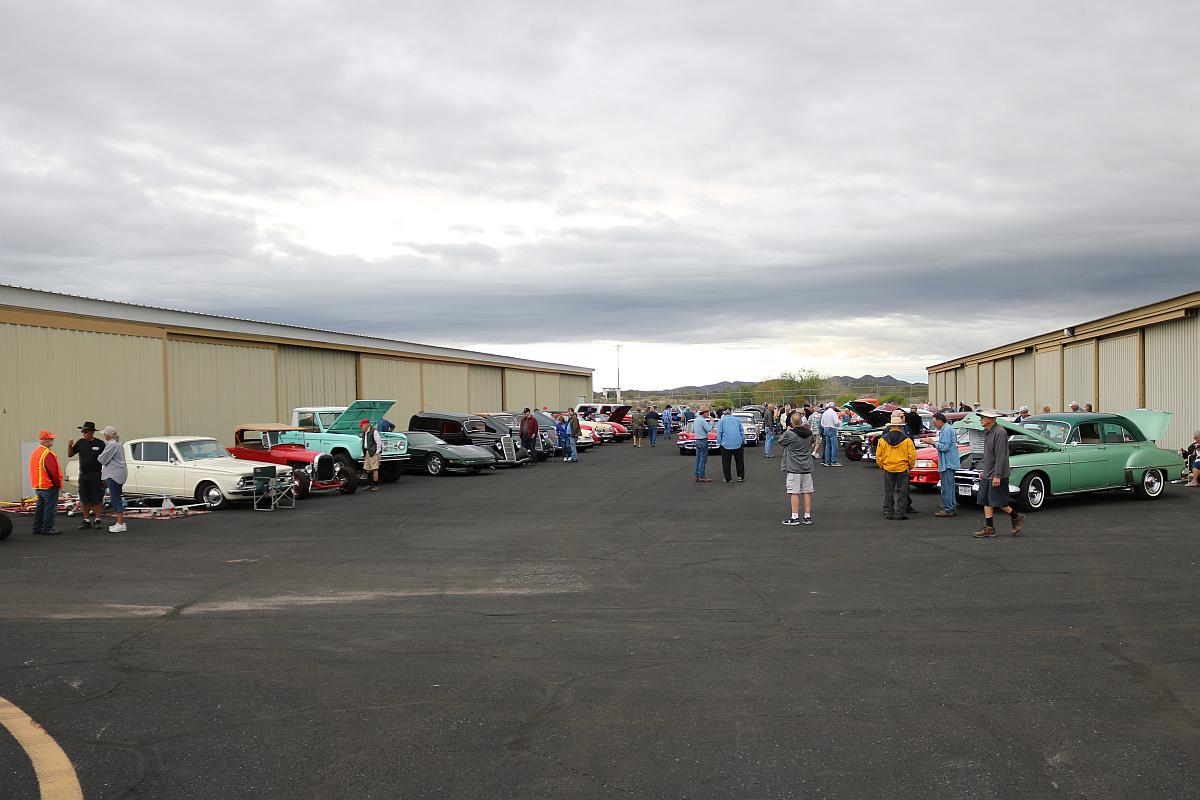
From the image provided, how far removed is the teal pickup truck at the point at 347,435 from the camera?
928 inches

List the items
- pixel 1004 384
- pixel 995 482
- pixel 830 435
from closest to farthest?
pixel 995 482 < pixel 830 435 < pixel 1004 384

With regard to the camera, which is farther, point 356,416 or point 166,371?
point 166,371

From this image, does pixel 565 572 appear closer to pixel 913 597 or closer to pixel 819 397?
pixel 913 597

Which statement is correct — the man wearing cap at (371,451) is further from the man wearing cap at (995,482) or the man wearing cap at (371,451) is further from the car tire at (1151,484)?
the car tire at (1151,484)

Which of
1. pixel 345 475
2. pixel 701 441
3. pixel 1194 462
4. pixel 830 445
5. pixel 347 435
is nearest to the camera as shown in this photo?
pixel 1194 462

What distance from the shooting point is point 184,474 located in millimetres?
18234

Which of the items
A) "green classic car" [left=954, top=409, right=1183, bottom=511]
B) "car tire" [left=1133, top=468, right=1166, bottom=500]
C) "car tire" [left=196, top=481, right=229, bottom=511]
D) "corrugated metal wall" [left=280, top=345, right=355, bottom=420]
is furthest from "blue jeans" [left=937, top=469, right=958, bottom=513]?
"corrugated metal wall" [left=280, top=345, right=355, bottom=420]

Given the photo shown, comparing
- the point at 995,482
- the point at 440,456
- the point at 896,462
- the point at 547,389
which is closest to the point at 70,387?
the point at 440,456

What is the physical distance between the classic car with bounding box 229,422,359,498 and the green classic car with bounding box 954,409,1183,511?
1251 centimetres

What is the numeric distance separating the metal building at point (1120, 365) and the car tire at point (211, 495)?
22.5 metres

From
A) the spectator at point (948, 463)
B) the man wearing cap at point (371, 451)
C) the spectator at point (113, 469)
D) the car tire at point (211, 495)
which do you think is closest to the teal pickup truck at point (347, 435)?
the man wearing cap at point (371, 451)

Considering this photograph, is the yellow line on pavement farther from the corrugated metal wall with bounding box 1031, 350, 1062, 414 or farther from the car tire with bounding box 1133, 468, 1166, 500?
the corrugated metal wall with bounding box 1031, 350, 1062, 414

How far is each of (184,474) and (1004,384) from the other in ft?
133

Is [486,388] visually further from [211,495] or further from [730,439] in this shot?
[211,495]
